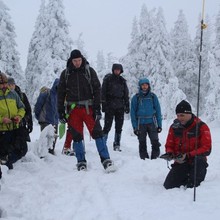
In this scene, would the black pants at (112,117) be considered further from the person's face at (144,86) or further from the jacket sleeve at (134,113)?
the person's face at (144,86)

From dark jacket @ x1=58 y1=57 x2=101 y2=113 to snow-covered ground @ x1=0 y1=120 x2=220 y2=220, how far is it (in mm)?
1427

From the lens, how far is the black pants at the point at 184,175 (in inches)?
224

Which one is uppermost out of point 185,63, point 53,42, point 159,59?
point 53,42

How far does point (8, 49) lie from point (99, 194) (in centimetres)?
2814

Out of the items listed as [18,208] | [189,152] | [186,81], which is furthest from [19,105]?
[186,81]

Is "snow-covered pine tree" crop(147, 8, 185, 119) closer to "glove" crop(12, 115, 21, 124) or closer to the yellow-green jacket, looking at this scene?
the yellow-green jacket

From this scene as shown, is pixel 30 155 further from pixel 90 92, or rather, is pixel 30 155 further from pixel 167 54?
pixel 167 54

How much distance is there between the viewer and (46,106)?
9.39 metres

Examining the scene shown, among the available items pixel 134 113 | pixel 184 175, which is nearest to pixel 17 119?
pixel 184 175

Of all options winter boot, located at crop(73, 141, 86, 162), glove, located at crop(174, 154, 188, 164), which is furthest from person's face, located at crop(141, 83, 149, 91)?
glove, located at crop(174, 154, 188, 164)

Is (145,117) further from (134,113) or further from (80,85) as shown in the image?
(80,85)

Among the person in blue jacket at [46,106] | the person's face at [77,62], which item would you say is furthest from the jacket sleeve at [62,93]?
the person in blue jacket at [46,106]

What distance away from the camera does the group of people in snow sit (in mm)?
5852

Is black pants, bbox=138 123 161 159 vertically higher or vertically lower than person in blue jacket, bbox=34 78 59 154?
lower
